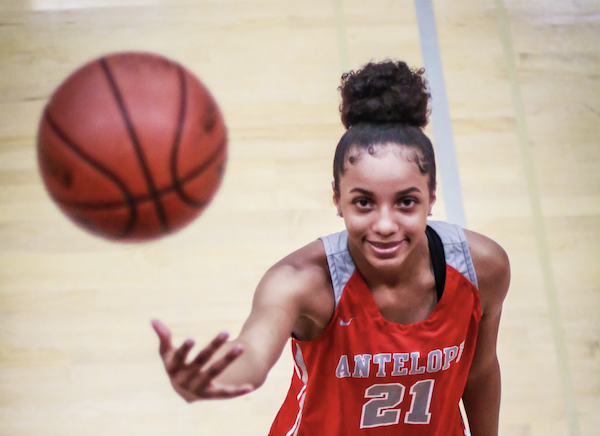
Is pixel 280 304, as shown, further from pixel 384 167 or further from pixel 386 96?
pixel 386 96

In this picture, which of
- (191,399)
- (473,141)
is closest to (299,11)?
(473,141)

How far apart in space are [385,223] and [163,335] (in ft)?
1.70

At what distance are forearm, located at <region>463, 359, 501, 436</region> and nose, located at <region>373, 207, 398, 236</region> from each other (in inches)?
24.3

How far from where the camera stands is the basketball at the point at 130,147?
4.99 ft

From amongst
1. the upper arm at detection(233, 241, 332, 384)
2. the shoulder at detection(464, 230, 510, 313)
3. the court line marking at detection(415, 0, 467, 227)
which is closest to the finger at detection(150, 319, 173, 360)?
the upper arm at detection(233, 241, 332, 384)

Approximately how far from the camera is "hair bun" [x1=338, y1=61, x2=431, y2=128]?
1.29 meters

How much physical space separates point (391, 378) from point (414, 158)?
497 millimetres

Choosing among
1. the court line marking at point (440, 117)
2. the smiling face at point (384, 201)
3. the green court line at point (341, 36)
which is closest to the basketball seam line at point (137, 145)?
the smiling face at point (384, 201)

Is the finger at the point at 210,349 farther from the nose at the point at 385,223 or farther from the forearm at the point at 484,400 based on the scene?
the forearm at the point at 484,400

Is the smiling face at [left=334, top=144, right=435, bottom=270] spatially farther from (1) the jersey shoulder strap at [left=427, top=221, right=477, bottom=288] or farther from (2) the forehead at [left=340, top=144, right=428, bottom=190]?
(1) the jersey shoulder strap at [left=427, top=221, right=477, bottom=288]

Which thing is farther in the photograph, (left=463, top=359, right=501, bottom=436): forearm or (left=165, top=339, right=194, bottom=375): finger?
(left=463, top=359, right=501, bottom=436): forearm

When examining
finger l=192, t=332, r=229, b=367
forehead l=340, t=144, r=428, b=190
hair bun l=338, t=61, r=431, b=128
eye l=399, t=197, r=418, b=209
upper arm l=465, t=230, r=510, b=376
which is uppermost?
hair bun l=338, t=61, r=431, b=128

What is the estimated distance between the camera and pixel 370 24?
305 cm

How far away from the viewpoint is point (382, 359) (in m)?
1.33
